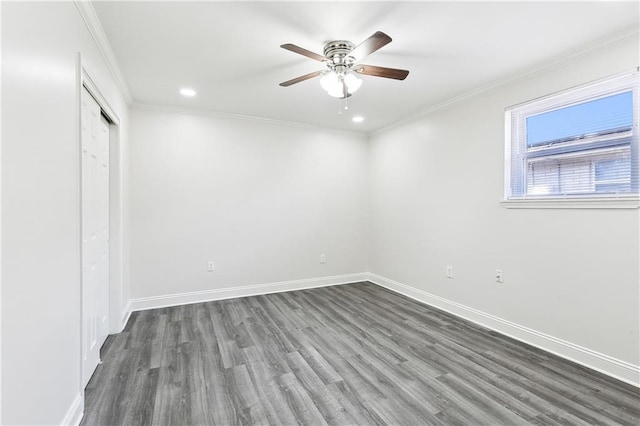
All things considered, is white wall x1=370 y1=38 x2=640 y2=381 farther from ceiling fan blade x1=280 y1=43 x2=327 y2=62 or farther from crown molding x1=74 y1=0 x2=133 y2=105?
crown molding x1=74 y1=0 x2=133 y2=105

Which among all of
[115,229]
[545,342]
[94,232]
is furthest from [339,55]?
[545,342]

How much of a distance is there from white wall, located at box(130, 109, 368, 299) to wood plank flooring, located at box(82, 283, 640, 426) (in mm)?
851

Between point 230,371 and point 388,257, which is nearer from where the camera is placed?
point 230,371

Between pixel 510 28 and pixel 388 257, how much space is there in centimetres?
311

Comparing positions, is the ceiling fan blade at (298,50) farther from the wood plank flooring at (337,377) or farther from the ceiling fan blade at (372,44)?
the wood plank flooring at (337,377)

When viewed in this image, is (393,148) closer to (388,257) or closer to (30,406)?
(388,257)

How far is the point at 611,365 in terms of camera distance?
2109 mm

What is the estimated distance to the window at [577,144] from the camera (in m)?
2.11

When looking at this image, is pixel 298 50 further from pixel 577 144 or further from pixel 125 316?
pixel 125 316

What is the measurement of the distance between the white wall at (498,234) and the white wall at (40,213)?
3391 mm

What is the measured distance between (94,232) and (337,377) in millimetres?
2173

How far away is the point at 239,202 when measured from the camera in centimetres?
393

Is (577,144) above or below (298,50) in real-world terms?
below

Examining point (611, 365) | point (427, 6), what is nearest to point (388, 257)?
point (611, 365)
